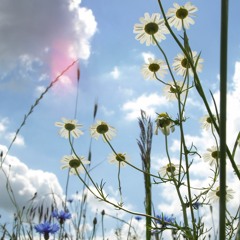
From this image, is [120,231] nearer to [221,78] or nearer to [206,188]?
[206,188]

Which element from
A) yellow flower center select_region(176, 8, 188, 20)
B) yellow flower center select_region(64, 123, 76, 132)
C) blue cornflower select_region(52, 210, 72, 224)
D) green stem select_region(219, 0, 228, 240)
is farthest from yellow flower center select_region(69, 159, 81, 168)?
green stem select_region(219, 0, 228, 240)

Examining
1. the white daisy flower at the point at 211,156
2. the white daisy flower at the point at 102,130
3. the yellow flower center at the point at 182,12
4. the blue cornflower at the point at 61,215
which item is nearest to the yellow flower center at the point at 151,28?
the yellow flower center at the point at 182,12

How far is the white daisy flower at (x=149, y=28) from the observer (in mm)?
1759

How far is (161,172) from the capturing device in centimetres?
187

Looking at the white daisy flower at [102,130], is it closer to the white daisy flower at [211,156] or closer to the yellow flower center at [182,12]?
the white daisy flower at [211,156]

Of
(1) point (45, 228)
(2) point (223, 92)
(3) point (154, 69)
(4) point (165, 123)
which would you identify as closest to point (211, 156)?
(4) point (165, 123)

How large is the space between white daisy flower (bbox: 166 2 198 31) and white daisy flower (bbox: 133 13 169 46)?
6cm

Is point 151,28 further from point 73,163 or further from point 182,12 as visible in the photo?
point 73,163

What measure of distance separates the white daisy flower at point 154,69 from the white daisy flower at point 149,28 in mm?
159

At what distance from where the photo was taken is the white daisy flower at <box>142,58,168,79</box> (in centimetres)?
189

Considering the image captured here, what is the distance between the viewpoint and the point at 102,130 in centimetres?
199

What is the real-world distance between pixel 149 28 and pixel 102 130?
495 mm

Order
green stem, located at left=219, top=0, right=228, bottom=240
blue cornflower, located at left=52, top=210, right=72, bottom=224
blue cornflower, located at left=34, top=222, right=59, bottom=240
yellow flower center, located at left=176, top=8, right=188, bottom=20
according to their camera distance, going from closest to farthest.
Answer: green stem, located at left=219, top=0, right=228, bottom=240
yellow flower center, located at left=176, top=8, right=188, bottom=20
blue cornflower, located at left=34, top=222, right=59, bottom=240
blue cornflower, located at left=52, top=210, right=72, bottom=224

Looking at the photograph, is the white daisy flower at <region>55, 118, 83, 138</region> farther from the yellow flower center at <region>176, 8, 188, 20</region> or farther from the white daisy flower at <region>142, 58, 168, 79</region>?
the yellow flower center at <region>176, 8, 188, 20</region>
